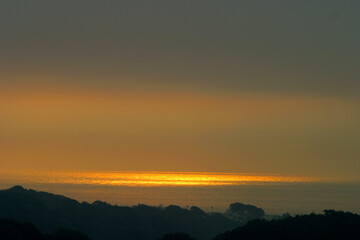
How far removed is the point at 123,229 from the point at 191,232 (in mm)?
14393

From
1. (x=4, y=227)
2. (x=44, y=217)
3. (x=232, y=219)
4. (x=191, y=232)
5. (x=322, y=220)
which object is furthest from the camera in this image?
(x=232, y=219)

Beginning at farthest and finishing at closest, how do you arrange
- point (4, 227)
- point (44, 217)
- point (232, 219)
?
point (232, 219), point (44, 217), point (4, 227)

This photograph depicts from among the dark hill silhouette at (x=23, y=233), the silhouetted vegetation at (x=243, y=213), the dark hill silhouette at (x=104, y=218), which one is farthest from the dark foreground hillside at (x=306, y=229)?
the silhouetted vegetation at (x=243, y=213)

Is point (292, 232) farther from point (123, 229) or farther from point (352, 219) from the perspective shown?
point (123, 229)

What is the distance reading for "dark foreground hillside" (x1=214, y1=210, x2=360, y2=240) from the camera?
239ft

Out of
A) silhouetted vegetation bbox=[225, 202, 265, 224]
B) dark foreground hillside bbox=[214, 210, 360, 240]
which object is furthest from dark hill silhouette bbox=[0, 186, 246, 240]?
dark foreground hillside bbox=[214, 210, 360, 240]

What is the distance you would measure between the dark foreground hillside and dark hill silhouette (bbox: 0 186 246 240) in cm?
4550

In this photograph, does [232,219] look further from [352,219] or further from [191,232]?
[352,219]

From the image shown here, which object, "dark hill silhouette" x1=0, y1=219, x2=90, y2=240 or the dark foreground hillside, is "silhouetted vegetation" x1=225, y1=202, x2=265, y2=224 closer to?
the dark foreground hillside

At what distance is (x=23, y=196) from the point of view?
129 metres

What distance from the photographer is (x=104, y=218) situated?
134000 mm

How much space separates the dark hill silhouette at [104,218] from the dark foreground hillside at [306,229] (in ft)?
149

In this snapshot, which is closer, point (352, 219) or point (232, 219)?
point (352, 219)

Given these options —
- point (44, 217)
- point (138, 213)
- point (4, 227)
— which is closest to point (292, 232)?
point (4, 227)
